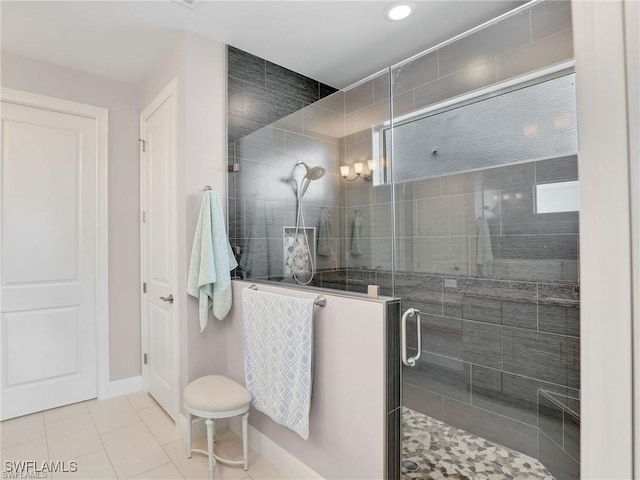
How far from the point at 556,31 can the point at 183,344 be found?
2.64 m

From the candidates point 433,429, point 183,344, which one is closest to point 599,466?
point 433,429

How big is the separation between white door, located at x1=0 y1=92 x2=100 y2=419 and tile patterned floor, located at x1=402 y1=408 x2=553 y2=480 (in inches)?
101

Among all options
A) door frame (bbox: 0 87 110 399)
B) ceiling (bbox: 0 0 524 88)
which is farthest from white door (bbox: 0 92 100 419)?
ceiling (bbox: 0 0 524 88)

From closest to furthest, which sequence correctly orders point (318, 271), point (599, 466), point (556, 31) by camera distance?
point (599, 466) < point (556, 31) < point (318, 271)

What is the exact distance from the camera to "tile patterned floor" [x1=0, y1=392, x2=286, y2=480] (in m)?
1.87

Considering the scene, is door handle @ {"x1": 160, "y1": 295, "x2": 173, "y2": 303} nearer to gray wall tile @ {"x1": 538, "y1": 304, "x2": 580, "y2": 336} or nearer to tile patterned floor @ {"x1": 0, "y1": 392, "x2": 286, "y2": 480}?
tile patterned floor @ {"x1": 0, "y1": 392, "x2": 286, "y2": 480}

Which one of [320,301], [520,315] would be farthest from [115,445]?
[520,315]

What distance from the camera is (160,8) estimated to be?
1959mm

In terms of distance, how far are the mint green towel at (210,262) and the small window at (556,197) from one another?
6.18ft

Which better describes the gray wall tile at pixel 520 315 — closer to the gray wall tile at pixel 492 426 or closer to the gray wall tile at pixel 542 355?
the gray wall tile at pixel 542 355

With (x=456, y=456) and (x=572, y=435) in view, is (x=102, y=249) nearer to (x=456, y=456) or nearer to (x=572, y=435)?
(x=456, y=456)

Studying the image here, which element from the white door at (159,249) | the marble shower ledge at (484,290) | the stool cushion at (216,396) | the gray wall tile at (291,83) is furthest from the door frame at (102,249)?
the marble shower ledge at (484,290)

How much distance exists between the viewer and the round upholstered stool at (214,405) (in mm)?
1766

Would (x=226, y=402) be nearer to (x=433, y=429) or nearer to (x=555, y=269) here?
(x=433, y=429)
